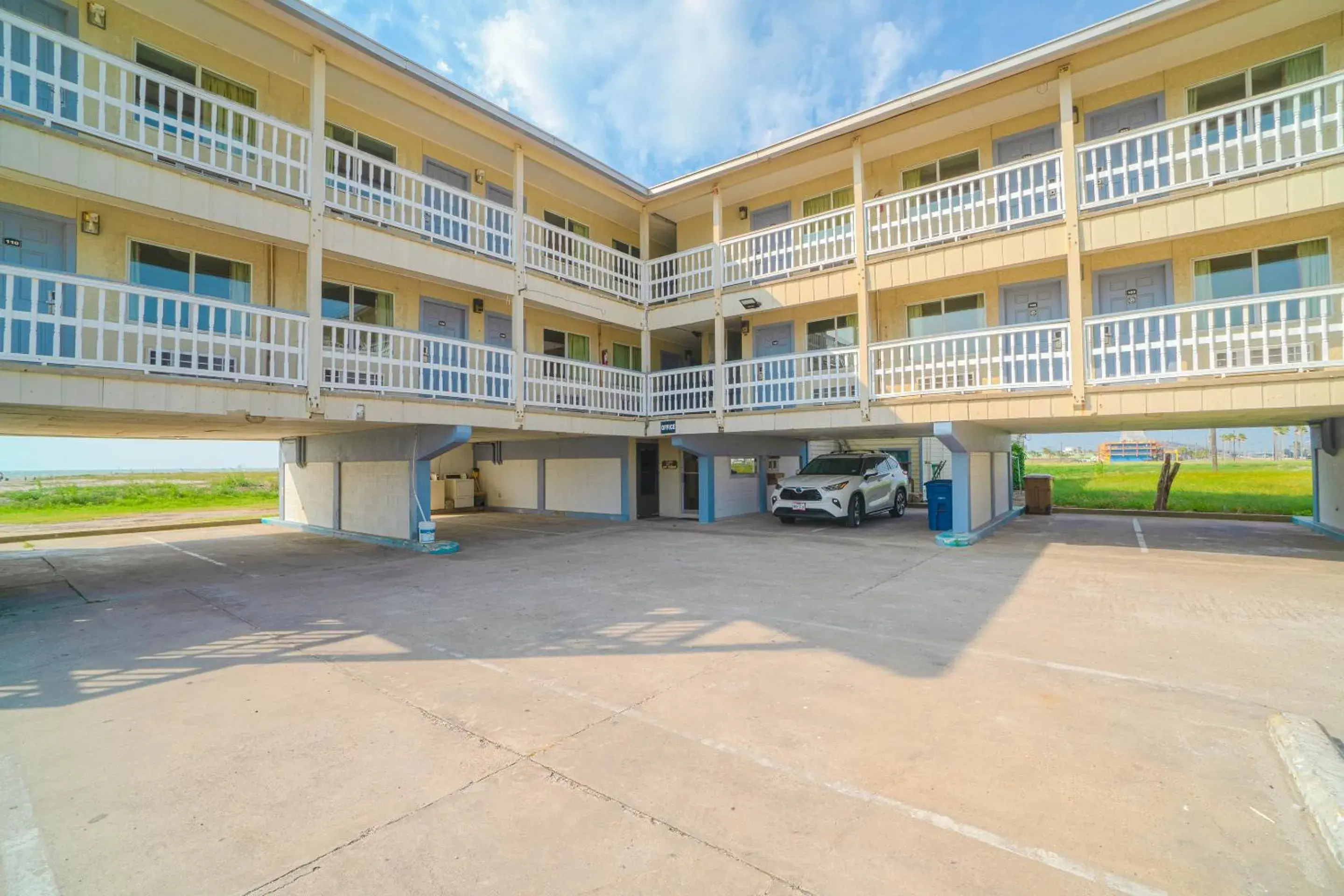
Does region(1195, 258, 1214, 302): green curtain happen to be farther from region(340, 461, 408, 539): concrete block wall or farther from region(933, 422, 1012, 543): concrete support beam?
region(340, 461, 408, 539): concrete block wall

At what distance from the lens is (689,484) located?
17.6 m

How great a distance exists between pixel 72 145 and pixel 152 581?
597cm

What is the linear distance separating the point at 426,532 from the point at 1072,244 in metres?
12.8

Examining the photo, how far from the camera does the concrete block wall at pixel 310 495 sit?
14.5 meters

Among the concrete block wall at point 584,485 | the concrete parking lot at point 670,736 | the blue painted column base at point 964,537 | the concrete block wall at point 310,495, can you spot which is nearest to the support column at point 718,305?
the concrete block wall at point 584,485

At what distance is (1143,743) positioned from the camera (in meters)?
3.55

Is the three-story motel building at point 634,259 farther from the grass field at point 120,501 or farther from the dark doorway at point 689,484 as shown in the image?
the grass field at point 120,501

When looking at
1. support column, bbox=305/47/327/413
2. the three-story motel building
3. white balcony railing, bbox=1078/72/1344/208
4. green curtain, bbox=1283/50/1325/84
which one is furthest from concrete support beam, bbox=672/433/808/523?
green curtain, bbox=1283/50/1325/84

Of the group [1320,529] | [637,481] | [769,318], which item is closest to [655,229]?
[769,318]

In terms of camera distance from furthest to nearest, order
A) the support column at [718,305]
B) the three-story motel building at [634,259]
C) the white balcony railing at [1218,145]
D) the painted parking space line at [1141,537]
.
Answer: the support column at [718,305] < the painted parking space line at [1141,537] < the white balcony railing at [1218,145] < the three-story motel building at [634,259]

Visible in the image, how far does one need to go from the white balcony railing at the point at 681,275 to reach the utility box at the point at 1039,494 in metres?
11.5

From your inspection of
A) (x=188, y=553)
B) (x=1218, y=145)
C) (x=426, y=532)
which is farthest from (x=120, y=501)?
(x=1218, y=145)

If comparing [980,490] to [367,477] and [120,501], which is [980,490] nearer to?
[367,477]

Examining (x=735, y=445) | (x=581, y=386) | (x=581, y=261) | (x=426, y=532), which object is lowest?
(x=426, y=532)
